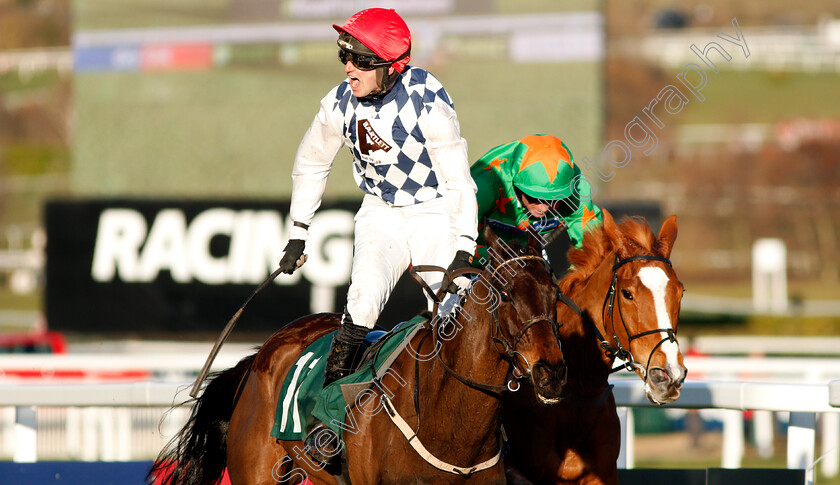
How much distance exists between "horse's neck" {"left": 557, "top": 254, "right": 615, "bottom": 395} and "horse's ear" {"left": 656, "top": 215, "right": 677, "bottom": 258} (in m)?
0.18

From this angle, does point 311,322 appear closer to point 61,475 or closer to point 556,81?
point 61,475

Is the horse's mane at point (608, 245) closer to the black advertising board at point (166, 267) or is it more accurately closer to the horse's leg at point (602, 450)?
the horse's leg at point (602, 450)

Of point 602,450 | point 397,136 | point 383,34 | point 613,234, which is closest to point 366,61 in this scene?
point 383,34

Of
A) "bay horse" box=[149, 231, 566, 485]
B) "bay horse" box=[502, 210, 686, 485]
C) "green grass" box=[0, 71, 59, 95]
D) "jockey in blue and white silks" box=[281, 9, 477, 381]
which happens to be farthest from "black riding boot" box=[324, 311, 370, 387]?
"green grass" box=[0, 71, 59, 95]

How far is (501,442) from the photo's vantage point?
3215 mm

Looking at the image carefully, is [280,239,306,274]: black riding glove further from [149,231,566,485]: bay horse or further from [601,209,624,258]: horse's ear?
[601,209,624,258]: horse's ear

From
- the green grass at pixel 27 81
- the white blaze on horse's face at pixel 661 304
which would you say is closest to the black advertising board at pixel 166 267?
the white blaze on horse's face at pixel 661 304

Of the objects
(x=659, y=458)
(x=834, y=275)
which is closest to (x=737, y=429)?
(x=659, y=458)

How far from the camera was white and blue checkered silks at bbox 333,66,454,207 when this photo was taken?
3465mm

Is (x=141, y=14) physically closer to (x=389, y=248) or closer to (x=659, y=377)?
(x=389, y=248)

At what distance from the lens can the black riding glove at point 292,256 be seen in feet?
12.1

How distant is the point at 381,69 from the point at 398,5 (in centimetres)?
676

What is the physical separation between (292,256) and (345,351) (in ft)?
1.38

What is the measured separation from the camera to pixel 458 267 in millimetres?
3158
